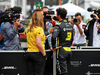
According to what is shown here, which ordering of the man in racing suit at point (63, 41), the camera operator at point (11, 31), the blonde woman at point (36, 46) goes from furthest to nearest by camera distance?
1. the camera operator at point (11, 31)
2. the man in racing suit at point (63, 41)
3. the blonde woman at point (36, 46)

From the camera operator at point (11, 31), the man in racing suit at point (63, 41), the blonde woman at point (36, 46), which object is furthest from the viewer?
the camera operator at point (11, 31)

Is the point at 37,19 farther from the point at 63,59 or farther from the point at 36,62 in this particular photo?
the point at 63,59

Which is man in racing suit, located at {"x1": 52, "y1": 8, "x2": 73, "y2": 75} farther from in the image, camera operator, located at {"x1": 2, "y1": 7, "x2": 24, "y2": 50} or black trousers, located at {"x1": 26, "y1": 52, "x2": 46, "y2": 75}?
camera operator, located at {"x1": 2, "y1": 7, "x2": 24, "y2": 50}

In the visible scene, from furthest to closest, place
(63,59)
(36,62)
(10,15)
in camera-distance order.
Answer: (10,15) → (63,59) → (36,62)

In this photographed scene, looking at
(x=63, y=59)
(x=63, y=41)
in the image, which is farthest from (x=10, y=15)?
(x=63, y=59)

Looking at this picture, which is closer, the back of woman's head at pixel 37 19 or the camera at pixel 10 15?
the back of woman's head at pixel 37 19

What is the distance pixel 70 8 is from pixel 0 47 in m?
10.2

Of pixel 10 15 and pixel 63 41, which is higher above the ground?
pixel 10 15

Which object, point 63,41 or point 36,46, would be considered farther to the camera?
point 63,41

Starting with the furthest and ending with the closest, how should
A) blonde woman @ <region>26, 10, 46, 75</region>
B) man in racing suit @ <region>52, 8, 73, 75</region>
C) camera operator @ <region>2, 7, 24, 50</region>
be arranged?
1. camera operator @ <region>2, 7, 24, 50</region>
2. man in racing suit @ <region>52, 8, 73, 75</region>
3. blonde woman @ <region>26, 10, 46, 75</region>

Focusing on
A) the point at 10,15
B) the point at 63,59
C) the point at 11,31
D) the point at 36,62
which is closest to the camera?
the point at 36,62

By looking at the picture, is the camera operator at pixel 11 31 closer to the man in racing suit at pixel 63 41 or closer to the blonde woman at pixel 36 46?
the blonde woman at pixel 36 46

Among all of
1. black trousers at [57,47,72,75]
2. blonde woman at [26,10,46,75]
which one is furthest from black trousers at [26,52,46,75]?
black trousers at [57,47,72,75]

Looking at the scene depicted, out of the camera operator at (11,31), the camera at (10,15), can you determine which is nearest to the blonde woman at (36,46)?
the camera operator at (11,31)
